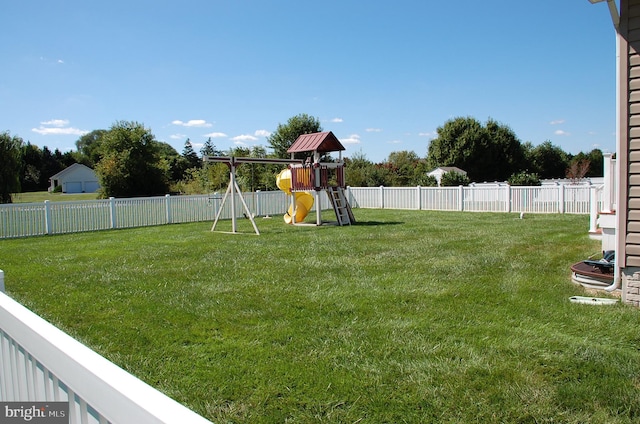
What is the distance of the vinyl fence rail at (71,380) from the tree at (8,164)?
1978cm

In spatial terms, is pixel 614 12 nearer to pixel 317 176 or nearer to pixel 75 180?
pixel 317 176

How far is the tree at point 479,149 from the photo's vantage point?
39344mm

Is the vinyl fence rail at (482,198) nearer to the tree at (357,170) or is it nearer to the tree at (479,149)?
the tree at (357,170)

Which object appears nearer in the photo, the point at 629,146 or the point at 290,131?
the point at 629,146

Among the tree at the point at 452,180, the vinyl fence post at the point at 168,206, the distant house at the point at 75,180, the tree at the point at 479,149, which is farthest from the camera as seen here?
the distant house at the point at 75,180

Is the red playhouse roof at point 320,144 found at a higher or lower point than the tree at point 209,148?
lower

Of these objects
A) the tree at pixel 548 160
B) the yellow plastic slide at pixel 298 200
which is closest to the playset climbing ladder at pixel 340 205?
the yellow plastic slide at pixel 298 200

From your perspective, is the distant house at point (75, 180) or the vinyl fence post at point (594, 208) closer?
the vinyl fence post at point (594, 208)

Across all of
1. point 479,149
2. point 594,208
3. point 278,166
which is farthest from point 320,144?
point 479,149

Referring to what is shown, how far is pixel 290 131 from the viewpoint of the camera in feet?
119

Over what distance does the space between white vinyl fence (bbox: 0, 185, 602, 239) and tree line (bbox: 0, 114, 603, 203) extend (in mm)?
2274

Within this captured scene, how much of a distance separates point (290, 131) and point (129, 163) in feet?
42.8

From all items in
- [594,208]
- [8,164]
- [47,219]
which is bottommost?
[47,219]

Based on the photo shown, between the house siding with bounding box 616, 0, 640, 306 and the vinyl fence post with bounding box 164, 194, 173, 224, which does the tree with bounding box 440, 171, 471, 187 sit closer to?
the vinyl fence post with bounding box 164, 194, 173, 224
